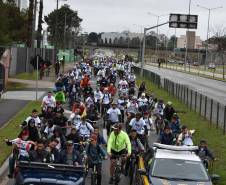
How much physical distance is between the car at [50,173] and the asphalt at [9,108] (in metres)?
14.2

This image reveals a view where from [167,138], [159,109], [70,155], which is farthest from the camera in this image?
[159,109]

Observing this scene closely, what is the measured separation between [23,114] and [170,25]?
22130 mm

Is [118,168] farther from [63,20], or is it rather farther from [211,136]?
[63,20]

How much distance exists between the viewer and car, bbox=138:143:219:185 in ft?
43.7

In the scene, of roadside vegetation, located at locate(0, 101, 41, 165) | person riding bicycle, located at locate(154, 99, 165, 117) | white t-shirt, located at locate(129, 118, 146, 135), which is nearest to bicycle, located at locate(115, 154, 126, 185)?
white t-shirt, located at locate(129, 118, 146, 135)

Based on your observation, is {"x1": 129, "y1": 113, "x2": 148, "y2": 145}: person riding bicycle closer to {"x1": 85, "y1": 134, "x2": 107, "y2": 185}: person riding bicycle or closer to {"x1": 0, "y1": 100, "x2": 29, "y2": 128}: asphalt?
{"x1": 85, "y1": 134, "x2": 107, "y2": 185}: person riding bicycle

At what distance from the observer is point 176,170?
13.9 m

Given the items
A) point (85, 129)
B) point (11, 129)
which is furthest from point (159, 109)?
point (85, 129)

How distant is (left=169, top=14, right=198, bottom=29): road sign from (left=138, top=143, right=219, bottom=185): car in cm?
3580

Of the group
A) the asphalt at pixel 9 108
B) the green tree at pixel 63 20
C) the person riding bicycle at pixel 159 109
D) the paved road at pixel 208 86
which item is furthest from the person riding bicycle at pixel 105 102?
the green tree at pixel 63 20

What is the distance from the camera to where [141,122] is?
19672 millimetres

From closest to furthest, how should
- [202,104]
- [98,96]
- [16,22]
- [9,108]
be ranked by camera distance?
[98,96] → [202,104] → [9,108] → [16,22]

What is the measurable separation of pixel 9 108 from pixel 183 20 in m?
20.4

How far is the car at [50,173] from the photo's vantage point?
1264 centimetres
